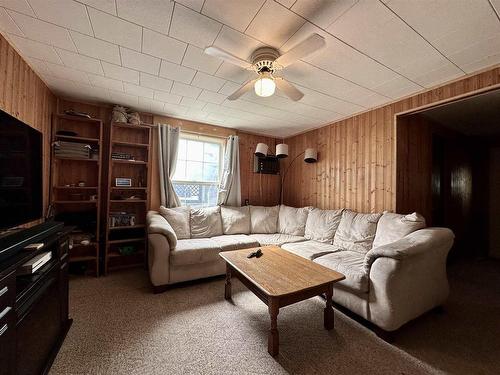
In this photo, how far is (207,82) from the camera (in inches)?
90.4

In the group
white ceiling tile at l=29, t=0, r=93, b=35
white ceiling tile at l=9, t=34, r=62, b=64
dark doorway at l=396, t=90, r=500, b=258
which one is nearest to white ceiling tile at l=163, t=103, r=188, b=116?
white ceiling tile at l=9, t=34, r=62, b=64

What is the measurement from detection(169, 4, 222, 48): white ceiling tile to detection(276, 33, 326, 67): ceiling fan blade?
52cm

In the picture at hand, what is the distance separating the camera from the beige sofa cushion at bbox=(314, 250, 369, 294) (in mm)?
1806

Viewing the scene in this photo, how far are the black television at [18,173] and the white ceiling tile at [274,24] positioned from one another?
1.64 metres

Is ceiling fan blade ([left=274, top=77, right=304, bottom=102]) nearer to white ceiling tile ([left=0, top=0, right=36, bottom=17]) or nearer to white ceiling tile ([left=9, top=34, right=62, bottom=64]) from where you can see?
white ceiling tile ([left=0, top=0, right=36, bottom=17])

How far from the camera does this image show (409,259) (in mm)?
1694

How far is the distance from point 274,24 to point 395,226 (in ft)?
7.39

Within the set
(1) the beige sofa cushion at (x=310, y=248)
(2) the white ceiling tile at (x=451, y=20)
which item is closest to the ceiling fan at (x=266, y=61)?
(2) the white ceiling tile at (x=451, y=20)

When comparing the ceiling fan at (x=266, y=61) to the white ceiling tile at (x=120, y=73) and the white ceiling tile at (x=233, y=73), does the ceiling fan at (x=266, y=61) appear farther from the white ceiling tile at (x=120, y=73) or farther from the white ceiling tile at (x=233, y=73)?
the white ceiling tile at (x=120, y=73)

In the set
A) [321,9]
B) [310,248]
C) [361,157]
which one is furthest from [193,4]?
[361,157]

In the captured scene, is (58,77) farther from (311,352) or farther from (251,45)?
(311,352)

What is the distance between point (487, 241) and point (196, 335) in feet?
17.5

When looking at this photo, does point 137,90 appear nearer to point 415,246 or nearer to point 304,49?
point 304,49

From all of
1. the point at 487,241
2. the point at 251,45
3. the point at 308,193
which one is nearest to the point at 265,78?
the point at 251,45
